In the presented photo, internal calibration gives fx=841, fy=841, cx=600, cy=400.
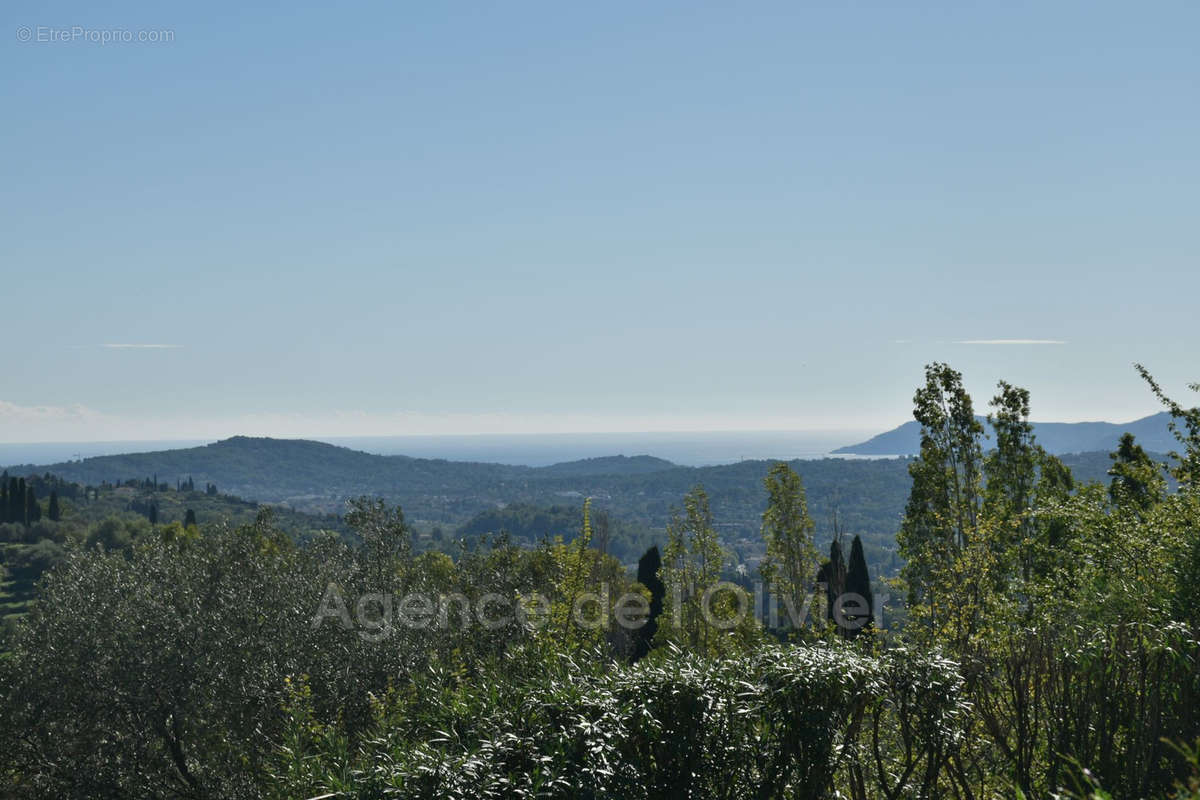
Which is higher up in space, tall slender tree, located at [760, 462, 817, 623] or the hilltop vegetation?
tall slender tree, located at [760, 462, 817, 623]

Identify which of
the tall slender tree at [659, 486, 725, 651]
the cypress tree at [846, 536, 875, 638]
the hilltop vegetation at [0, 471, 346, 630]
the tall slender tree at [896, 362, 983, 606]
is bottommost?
the hilltop vegetation at [0, 471, 346, 630]

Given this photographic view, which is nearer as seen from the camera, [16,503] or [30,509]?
[16,503]

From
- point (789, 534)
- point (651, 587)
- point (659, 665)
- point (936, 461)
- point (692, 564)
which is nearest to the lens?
point (659, 665)

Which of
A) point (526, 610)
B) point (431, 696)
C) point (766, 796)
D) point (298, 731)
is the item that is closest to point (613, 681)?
point (766, 796)

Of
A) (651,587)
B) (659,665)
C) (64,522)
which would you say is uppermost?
(659,665)

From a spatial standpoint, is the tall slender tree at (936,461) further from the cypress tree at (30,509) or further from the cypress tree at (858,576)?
the cypress tree at (30,509)

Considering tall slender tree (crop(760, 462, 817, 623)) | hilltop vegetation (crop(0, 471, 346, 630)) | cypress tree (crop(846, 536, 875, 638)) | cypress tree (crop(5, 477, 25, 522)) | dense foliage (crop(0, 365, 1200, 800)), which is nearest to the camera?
dense foliage (crop(0, 365, 1200, 800))

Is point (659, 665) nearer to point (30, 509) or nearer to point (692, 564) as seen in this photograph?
point (692, 564)

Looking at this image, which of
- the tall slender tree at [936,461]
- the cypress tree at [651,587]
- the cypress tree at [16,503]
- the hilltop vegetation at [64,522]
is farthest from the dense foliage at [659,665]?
the cypress tree at [16,503]

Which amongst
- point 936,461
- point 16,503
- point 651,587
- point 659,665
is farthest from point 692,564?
point 16,503

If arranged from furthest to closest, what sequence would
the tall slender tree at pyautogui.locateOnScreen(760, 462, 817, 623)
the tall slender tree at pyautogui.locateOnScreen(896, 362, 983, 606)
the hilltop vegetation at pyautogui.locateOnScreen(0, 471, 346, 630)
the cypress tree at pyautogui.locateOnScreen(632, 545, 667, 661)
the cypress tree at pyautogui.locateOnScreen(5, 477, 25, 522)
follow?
the cypress tree at pyautogui.locateOnScreen(5, 477, 25, 522) < the hilltop vegetation at pyautogui.locateOnScreen(0, 471, 346, 630) < the cypress tree at pyautogui.locateOnScreen(632, 545, 667, 661) < the tall slender tree at pyautogui.locateOnScreen(760, 462, 817, 623) < the tall slender tree at pyautogui.locateOnScreen(896, 362, 983, 606)

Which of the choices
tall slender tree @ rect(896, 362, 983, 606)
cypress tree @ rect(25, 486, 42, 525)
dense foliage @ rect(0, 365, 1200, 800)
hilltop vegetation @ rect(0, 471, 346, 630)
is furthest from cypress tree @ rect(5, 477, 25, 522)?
tall slender tree @ rect(896, 362, 983, 606)

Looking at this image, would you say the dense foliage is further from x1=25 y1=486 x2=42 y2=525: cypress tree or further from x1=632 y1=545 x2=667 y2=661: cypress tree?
x1=25 y1=486 x2=42 y2=525: cypress tree

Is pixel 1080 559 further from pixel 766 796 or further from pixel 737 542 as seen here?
pixel 737 542
